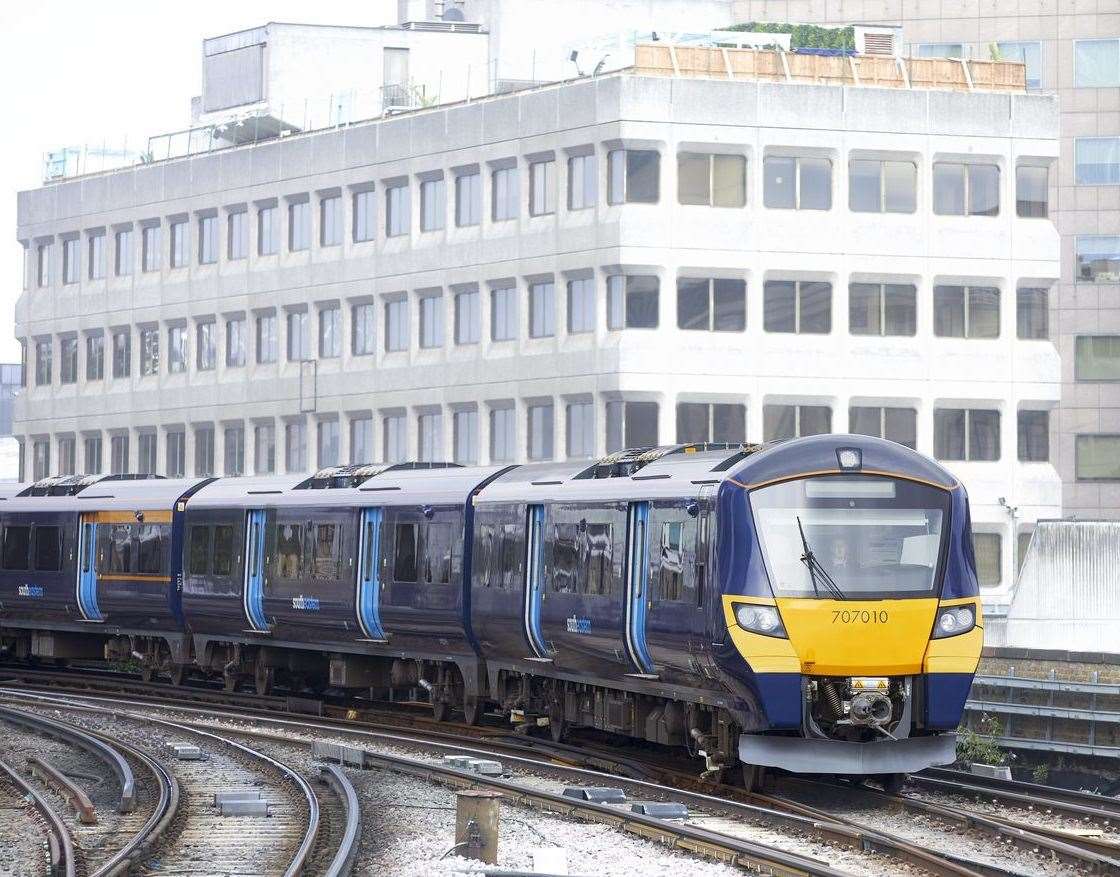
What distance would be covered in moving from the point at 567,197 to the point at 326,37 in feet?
46.6

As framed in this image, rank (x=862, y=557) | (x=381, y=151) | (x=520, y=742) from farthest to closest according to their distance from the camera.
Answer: (x=381, y=151), (x=520, y=742), (x=862, y=557)

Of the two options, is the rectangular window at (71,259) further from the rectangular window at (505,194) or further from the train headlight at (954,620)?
the train headlight at (954,620)

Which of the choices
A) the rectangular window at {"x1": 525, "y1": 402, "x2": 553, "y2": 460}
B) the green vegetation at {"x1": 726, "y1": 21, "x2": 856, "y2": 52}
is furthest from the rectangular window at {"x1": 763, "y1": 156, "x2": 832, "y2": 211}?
the rectangular window at {"x1": 525, "y1": 402, "x2": 553, "y2": 460}

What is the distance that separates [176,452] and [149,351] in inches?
137

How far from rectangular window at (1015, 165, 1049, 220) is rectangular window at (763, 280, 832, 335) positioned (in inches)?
213

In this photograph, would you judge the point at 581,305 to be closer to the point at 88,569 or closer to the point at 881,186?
the point at 881,186

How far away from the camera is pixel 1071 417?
233 ft

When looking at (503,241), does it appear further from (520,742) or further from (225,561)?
(520,742)

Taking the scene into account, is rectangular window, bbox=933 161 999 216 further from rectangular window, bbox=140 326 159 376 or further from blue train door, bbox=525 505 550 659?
blue train door, bbox=525 505 550 659

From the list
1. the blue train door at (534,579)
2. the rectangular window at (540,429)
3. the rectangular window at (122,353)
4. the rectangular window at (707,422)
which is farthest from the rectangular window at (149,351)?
the blue train door at (534,579)

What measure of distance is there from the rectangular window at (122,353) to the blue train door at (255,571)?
39092 mm

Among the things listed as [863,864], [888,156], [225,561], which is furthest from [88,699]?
[888,156]

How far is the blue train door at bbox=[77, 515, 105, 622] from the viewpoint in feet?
120

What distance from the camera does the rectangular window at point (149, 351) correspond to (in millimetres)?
69750
